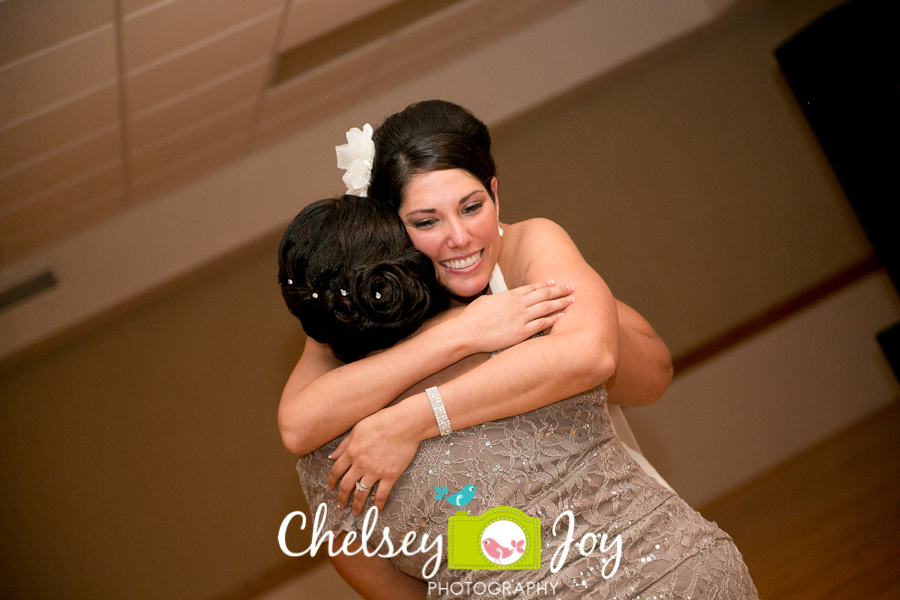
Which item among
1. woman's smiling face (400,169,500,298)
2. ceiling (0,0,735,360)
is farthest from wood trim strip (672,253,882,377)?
woman's smiling face (400,169,500,298)

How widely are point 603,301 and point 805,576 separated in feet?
8.60

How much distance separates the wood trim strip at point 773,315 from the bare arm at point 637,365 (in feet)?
11.1

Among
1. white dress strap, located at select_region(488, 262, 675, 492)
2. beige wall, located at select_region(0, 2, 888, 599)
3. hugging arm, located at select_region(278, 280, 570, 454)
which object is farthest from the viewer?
beige wall, located at select_region(0, 2, 888, 599)

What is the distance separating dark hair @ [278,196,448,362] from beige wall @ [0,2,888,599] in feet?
11.2

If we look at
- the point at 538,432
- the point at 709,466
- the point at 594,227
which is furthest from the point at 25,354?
the point at 709,466

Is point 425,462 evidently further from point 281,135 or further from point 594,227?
point 594,227

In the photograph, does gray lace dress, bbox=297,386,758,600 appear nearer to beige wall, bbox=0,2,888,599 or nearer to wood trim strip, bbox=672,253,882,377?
beige wall, bbox=0,2,888,599

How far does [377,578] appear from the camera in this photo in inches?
59.6

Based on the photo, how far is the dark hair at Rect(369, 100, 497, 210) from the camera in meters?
1.61

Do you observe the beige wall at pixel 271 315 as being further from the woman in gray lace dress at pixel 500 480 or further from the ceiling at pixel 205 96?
the woman in gray lace dress at pixel 500 480

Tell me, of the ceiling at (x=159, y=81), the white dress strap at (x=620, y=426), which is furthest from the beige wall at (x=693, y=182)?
the white dress strap at (x=620, y=426)

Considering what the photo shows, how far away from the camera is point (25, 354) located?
4441mm

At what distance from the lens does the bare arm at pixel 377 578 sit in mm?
1485

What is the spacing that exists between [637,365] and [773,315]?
3997 millimetres
